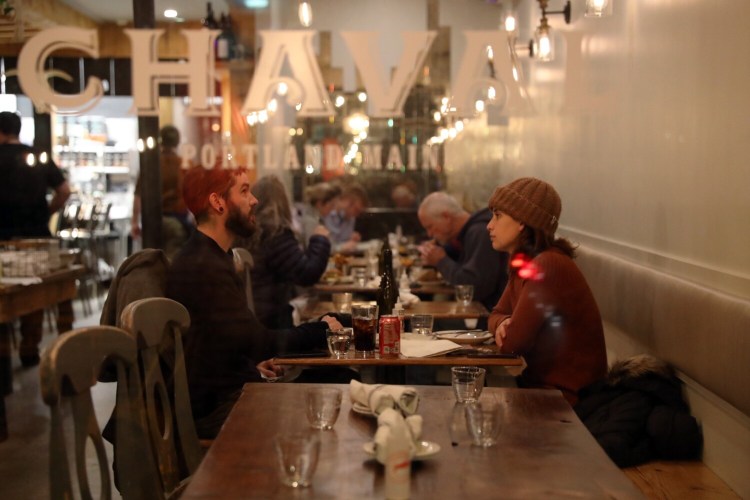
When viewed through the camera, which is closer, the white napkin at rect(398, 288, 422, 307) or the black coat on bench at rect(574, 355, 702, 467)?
the black coat on bench at rect(574, 355, 702, 467)

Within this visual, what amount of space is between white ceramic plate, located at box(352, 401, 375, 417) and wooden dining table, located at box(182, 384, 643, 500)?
0.04ft

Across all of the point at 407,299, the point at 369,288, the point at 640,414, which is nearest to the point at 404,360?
the point at 640,414

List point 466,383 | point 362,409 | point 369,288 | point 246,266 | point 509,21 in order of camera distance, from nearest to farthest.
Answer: point 362,409 → point 466,383 → point 509,21 → point 246,266 → point 369,288

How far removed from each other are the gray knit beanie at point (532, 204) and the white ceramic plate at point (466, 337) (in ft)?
1.48

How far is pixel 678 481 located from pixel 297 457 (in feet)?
5.38

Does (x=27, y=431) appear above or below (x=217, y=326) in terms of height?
below

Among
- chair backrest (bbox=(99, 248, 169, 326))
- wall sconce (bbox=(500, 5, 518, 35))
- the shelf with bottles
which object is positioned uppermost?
wall sconce (bbox=(500, 5, 518, 35))

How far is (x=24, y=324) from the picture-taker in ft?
14.1

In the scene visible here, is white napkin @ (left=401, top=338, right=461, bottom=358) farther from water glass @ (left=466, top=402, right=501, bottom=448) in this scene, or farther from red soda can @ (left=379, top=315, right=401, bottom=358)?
water glass @ (left=466, top=402, right=501, bottom=448)

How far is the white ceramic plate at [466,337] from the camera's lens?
350cm

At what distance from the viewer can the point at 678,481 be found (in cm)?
296

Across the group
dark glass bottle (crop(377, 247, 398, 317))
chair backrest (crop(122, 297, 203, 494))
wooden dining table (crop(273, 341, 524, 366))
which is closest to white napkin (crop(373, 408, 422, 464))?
chair backrest (crop(122, 297, 203, 494))

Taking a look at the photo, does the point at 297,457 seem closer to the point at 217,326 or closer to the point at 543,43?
the point at 217,326

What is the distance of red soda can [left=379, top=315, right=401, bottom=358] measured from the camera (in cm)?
309
